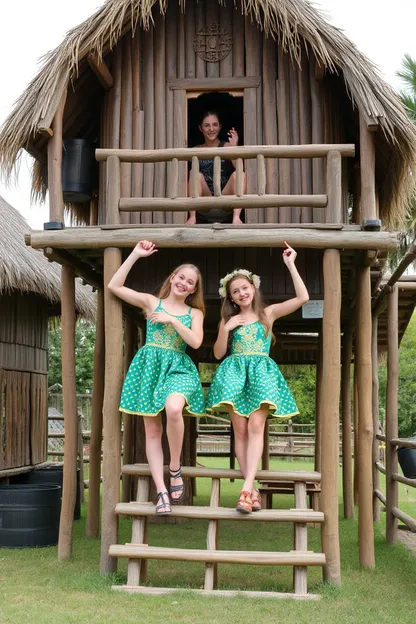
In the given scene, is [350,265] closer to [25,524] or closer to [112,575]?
[112,575]

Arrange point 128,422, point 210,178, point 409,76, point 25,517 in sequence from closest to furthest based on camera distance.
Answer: point 25,517 → point 210,178 → point 128,422 → point 409,76

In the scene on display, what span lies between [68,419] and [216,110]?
4768 mm

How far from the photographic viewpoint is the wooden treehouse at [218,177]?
23.0 feet

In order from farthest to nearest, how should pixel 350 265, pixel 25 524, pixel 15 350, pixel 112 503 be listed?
pixel 15 350 → pixel 25 524 → pixel 350 265 → pixel 112 503

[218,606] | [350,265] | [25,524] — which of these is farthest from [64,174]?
[218,606]

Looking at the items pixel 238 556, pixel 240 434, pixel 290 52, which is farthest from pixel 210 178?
pixel 238 556

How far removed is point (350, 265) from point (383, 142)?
1.28 meters

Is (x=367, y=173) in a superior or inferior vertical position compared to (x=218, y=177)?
superior

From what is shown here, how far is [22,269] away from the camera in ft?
34.7

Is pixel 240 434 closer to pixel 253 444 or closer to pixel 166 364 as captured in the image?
pixel 253 444

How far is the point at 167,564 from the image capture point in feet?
25.0

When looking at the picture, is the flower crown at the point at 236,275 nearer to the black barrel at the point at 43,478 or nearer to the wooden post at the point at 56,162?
the wooden post at the point at 56,162

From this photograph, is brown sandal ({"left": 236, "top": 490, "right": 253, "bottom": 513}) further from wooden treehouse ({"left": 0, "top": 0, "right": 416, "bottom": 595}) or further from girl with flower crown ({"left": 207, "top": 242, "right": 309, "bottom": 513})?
wooden treehouse ({"left": 0, "top": 0, "right": 416, "bottom": 595})

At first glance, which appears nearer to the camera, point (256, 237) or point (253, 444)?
point (253, 444)
